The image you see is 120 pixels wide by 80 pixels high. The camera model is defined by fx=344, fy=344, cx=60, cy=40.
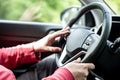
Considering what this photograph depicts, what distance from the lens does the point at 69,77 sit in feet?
4.45

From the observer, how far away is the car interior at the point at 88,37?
4.58ft

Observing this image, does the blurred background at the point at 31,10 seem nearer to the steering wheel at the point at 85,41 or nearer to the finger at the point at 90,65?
the steering wheel at the point at 85,41

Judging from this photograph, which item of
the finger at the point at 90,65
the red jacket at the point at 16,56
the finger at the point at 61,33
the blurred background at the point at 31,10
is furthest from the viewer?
the blurred background at the point at 31,10

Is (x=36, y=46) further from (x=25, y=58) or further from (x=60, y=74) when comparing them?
(x=60, y=74)

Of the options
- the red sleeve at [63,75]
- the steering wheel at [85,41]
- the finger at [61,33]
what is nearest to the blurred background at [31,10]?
the finger at [61,33]

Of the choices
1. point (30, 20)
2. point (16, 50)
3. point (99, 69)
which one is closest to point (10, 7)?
point (30, 20)

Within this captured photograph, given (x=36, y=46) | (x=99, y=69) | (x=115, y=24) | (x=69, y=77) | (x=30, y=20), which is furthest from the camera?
(x=30, y=20)

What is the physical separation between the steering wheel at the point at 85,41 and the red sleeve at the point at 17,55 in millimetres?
188

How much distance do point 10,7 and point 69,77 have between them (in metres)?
1.37

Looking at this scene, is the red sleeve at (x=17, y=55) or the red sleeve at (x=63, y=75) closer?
the red sleeve at (x=63, y=75)

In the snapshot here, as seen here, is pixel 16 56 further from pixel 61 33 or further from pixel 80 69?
pixel 80 69

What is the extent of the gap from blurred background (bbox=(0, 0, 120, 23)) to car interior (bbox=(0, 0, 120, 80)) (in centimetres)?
19

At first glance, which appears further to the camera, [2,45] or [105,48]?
[2,45]

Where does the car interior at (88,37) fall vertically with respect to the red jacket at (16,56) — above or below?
above
